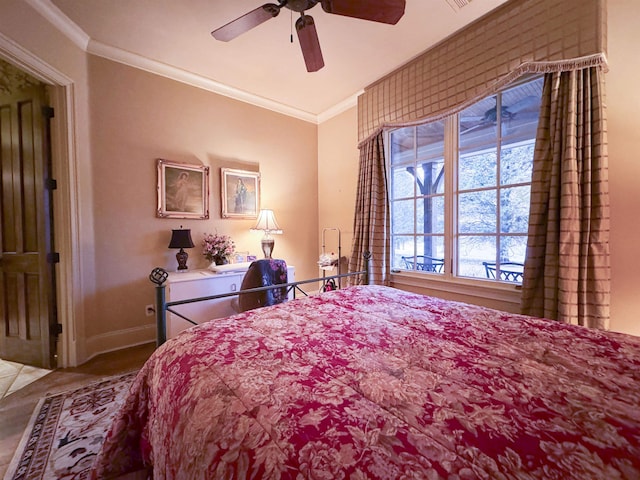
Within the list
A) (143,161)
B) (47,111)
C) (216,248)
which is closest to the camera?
(47,111)

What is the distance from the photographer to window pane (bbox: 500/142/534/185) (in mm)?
2109

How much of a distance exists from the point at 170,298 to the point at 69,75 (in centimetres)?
206

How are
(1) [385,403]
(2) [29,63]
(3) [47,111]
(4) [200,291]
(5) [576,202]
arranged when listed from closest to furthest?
(1) [385,403] → (5) [576,202] → (2) [29,63] → (3) [47,111] → (4) [200,291]

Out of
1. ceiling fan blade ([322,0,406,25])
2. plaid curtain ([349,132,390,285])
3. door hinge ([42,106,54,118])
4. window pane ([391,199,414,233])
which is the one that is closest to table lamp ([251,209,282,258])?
plaid curtain ([349,132,390,285])

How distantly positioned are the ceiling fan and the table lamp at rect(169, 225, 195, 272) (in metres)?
1.79

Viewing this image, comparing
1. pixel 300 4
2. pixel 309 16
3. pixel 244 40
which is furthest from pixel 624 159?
pixel 244 40

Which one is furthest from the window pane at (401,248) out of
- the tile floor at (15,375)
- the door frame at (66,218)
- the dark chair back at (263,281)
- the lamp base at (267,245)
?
the tile floor at (15,375)

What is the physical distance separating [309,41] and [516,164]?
74.5 inches

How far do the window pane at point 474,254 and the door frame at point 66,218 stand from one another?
345 centimetres

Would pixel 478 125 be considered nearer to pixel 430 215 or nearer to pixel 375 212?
pixel 430 215

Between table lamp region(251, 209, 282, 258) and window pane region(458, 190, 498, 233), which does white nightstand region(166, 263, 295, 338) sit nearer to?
table lamp region(251, 209, 282, 258)

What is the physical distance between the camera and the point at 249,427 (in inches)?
23.3

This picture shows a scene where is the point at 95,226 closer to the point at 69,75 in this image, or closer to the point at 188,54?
the point at 69,75

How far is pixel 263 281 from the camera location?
2.34m
